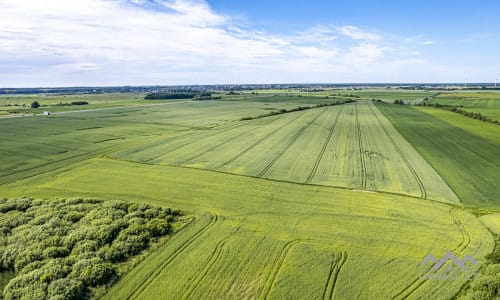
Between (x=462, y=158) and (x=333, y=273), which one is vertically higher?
(x=462, y=158)

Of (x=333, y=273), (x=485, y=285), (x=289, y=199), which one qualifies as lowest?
(x=333, y=273)

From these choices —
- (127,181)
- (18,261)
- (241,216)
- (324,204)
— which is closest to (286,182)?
(324,204)

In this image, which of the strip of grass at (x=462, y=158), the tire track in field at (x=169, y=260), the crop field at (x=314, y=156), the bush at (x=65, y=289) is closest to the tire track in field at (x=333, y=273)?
the tire track in field at (x=169, y=260)

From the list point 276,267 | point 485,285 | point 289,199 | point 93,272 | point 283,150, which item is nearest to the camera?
point 485,285

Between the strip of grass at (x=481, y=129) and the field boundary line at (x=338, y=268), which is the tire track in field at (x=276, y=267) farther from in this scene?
the strip of grass at (x=481, y=129)

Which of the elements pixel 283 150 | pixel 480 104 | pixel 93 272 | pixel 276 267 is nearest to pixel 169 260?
pixel 93 272

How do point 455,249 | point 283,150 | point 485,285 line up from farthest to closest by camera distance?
1. point 283,150
2. point 455,249
3. point 485,285

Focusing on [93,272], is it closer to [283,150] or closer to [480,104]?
[283,150]

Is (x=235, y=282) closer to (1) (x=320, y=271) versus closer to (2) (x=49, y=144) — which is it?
(1) (x=320, y=271)
